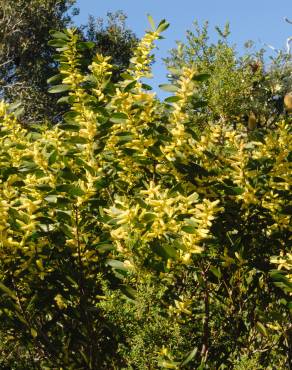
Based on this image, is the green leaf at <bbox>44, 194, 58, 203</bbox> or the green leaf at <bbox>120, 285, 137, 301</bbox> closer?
the green leaf at <bbox>44, 194, 58, 203</bbox>

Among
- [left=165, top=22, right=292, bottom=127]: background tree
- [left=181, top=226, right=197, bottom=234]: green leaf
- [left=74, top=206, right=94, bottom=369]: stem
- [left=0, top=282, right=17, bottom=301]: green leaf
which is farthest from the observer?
[left=165, top=22, right=292, bottom=127]: background tree

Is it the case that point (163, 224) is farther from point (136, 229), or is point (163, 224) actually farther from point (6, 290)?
point (6, 290)

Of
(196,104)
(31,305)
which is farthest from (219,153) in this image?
(31,305)

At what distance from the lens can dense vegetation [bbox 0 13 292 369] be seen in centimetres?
221

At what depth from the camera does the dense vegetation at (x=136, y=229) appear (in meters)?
2.21

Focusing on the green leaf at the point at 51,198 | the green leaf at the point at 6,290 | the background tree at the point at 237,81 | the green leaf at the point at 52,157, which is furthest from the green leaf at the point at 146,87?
the background tree at the point at 237,81

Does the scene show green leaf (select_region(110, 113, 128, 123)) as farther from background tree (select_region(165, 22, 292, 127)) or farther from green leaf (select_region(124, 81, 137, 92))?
background tree (select_region(165, 22, 292, 127))

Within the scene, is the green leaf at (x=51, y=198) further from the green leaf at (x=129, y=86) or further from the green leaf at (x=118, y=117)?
the green leaf at (x=129, y=86)

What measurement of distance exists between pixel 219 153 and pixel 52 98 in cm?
2023

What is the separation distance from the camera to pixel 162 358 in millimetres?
2553

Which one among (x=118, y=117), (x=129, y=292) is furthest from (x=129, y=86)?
(x=129, y=292)

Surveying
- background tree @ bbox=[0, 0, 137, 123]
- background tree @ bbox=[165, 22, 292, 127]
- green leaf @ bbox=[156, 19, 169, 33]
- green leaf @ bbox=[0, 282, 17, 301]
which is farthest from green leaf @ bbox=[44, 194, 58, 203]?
background tree @ bbox=[0, 0, 137, 123]

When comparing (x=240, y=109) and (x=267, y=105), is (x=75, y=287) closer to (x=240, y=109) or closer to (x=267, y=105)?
(x=240, y=109)

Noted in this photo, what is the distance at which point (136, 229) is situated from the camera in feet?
6.84
